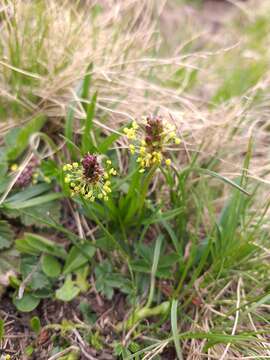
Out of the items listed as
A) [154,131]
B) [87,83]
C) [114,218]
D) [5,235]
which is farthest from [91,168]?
[87,83]

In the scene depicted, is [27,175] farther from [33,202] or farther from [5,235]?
[5,235]

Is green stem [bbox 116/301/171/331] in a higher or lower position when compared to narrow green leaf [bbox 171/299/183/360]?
lower

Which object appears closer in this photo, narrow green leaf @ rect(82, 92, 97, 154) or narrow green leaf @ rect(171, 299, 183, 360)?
narrow green leaf @ rect(171, 299, 183, 360)

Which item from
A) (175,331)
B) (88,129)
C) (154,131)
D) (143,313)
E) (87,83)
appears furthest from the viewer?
(87,83)

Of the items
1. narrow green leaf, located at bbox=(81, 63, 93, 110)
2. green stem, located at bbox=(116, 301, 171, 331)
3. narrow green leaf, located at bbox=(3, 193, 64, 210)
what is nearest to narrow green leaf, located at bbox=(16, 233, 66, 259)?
narrow green leaf, located at bbox=(3, 193, 64, 210)

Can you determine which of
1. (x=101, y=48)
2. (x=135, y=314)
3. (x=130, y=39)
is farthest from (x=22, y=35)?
(x=135, y=314)

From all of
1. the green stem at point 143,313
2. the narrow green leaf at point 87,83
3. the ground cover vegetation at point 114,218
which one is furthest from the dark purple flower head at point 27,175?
the green stem at point 143,313

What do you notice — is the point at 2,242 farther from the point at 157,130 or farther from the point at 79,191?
the point at 157,130

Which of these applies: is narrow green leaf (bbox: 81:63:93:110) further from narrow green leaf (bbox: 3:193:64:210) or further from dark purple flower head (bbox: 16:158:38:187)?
narrow green leaf (bbox: 3:193:64:210)

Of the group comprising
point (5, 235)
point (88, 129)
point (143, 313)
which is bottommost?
point (143, 313)

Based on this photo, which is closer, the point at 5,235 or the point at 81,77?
the point at 5,235
